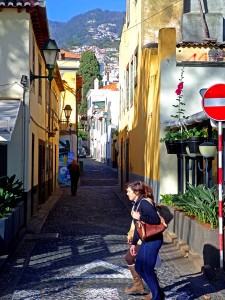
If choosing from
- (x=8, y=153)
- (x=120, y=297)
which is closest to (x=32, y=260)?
(x=120, y=297)

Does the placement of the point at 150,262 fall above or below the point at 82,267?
above

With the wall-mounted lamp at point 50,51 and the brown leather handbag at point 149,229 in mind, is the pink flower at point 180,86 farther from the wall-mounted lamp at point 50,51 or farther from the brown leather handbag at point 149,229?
the brown leather handbag at point 149,229

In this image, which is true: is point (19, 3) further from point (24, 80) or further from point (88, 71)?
point (88, 71)

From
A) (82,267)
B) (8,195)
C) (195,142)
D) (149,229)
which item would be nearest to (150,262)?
(149,229)

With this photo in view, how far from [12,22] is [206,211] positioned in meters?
7.97

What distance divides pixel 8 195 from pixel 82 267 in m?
3.18

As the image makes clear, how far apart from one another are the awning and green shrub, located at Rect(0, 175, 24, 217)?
1.16 m

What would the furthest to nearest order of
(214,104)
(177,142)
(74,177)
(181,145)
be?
(74,177), (177,142), (181,145), (214,104)

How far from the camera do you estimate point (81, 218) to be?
16641mm

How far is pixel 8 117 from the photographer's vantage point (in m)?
12.9

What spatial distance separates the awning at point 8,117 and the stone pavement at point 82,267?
92.0 inches

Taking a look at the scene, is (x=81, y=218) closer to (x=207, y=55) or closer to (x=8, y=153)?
(x=8, y=153)

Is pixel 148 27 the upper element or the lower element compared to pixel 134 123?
upper

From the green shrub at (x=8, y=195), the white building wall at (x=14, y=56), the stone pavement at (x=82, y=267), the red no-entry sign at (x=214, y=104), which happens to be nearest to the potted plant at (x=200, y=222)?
the stone pavement at (x=82, y=267)
